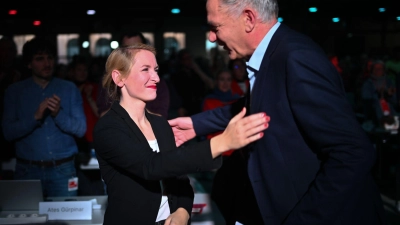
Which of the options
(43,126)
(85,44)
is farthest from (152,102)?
Result: (85,44)

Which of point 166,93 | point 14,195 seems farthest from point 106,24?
point 14,195

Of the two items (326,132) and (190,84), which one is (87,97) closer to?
(190,84)

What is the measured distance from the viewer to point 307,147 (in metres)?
2.03

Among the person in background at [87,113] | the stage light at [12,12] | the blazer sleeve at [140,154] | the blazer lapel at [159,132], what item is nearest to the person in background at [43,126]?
the person in background at [87,113]

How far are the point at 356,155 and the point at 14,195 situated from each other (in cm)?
215

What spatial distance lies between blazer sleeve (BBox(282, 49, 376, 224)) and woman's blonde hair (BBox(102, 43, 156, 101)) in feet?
2.82

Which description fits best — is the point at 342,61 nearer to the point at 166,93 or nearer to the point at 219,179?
the point at 166,93

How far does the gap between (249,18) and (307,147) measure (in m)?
0.53

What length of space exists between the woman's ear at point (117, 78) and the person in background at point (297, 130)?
517mm

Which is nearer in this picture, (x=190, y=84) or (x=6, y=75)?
(x=6, y=75)

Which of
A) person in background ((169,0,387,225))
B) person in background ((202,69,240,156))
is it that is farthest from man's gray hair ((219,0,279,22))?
person in background ((202,69,240,156))

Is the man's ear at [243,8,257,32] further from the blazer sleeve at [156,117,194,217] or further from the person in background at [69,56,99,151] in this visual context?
the person in background at [69,56,99,151]

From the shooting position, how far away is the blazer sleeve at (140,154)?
198cm

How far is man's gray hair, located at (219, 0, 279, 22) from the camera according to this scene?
214 centimetres
